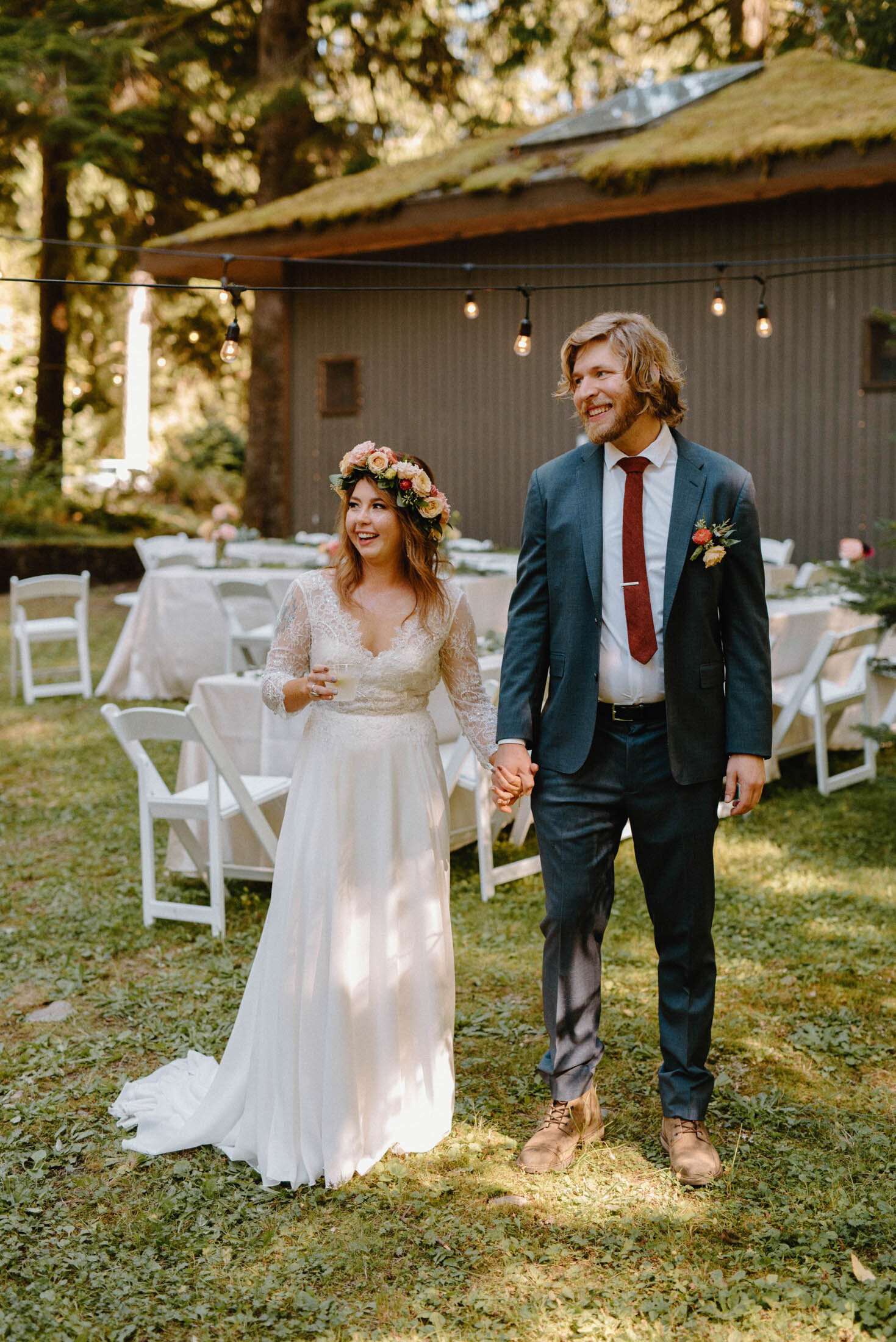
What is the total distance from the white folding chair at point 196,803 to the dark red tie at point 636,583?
7.30ft

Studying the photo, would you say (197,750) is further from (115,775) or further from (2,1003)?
(115,775)

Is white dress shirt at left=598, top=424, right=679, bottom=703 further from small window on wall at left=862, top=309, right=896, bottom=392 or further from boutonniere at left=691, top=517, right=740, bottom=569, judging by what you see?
small window on wall at left=862, top=309, right=896, bottom=392

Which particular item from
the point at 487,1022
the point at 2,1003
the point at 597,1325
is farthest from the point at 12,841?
the point at 597,1325

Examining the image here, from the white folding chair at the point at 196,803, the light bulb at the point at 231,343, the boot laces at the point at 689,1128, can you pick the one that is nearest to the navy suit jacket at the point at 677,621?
the boot laces at the point at 689,1128

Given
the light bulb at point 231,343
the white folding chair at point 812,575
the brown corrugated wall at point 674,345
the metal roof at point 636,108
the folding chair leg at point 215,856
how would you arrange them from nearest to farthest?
the folding chair leg at point 215,856
the light bulb at point 231,343
the white folding chair at point 812,575
the brown corrugated wall at point 674,345
the metal roof at point 636,108

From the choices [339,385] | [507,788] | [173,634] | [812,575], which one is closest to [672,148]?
[812,575]

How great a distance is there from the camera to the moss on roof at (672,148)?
10734 millimetres

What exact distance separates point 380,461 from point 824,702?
4.86 metres

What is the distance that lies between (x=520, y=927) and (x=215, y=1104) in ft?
6.97

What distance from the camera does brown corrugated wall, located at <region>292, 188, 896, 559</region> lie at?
11930mm

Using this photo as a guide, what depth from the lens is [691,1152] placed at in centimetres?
334

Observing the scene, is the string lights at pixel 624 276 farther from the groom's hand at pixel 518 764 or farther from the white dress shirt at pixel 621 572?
the groom's hand at pixel 518 764

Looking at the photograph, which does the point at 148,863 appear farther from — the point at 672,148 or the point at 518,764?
the point at 672,148

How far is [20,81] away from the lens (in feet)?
53.2
